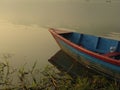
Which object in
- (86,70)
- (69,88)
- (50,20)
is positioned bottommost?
(50,20)

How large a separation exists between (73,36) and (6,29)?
6.58 metres

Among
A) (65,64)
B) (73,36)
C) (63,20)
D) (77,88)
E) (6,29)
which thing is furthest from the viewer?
(63,20)

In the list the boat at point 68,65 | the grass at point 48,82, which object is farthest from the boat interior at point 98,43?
the grass at point 48,82

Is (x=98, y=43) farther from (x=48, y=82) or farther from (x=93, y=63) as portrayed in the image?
(x=48, y=82)

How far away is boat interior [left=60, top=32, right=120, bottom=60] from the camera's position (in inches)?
401

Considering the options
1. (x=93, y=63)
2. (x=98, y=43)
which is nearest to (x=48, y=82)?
(x=93, y=63)

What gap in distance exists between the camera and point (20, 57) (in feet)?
38.0

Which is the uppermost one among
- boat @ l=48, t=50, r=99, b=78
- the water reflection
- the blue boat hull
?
the blue boat hull

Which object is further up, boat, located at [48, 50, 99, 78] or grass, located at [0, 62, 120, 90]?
grass, located at [0, 62, 120, 90]

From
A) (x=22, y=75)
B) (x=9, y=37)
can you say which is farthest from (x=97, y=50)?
(x=9, y=37)

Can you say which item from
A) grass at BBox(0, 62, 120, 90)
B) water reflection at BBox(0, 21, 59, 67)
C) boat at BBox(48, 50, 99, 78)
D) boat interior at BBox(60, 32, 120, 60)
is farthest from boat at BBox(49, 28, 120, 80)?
water reflection at BBox(0, 21, 59, 67)

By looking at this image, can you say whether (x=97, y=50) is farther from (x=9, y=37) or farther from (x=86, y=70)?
(x=9, y=37)

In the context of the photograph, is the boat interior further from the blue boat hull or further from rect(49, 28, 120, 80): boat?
the blue boat hull

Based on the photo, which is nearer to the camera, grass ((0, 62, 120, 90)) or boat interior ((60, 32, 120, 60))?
Result: grass ((0, 62, 120, 90))
